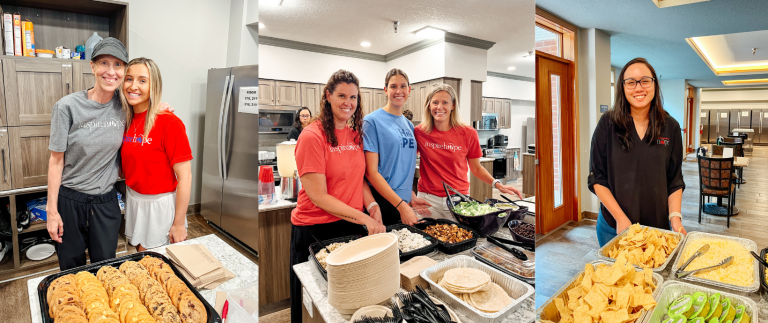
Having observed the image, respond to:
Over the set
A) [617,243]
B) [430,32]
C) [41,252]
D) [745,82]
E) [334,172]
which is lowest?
[617,243]

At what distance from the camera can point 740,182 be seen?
395 cm

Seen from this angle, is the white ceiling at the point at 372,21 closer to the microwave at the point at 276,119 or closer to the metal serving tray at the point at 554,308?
the microwave at the point at 276,119

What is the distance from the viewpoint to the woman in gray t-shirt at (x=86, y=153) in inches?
19.4

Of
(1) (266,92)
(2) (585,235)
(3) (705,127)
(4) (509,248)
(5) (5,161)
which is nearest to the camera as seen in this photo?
(5) (5,161)

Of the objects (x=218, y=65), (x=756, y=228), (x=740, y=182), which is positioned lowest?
(x=756, y=228)

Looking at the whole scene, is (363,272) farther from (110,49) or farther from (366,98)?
(110,49)

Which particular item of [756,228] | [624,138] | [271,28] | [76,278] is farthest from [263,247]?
[756,228]

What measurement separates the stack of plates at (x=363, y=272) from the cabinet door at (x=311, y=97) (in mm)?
215

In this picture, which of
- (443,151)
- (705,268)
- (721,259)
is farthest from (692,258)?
(443,151)

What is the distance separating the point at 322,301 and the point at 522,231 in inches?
16.0

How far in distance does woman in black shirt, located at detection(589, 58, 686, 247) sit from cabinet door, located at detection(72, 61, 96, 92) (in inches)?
80.8

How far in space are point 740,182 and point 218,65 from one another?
218 inches

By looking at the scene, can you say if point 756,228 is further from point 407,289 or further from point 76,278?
point 76,278

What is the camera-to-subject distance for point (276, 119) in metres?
0.54
